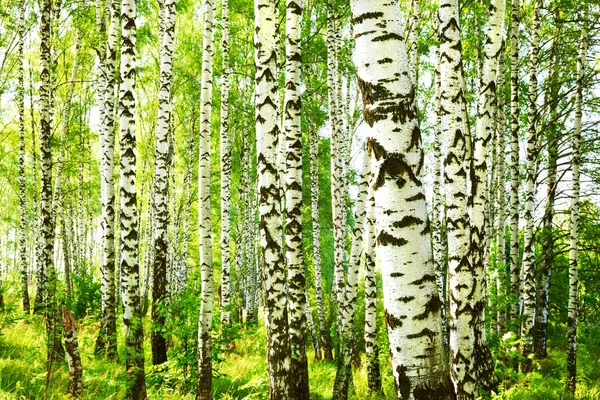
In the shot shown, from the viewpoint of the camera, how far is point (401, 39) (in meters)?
2.26

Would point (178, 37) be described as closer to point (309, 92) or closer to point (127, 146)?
point (309, 92)

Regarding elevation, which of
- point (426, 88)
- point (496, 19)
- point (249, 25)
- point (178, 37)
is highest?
point (178, 37)

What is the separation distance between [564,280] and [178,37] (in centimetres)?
1853

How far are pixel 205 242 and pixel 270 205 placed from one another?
1848mm

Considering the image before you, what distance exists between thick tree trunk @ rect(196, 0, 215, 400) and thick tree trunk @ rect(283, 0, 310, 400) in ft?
4.06

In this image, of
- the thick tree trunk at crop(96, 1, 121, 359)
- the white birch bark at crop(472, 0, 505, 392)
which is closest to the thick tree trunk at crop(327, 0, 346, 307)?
the white birch bark at crop(472, 0, 505, 392)

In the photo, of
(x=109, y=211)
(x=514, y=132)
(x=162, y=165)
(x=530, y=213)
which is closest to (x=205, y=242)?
(x=162, y=165)

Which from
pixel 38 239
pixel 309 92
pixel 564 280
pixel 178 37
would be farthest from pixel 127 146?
pixel 564 280

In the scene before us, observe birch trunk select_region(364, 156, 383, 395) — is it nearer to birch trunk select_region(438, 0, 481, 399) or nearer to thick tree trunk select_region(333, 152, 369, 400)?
thick tree trunk select_region(333, 152, 369, 400)

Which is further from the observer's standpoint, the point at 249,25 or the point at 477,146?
the point at 249,25

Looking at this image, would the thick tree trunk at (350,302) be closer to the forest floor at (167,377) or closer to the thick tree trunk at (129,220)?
the forest floor at (167,377)

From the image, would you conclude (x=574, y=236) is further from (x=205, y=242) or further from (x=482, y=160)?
(x=205, y=242)

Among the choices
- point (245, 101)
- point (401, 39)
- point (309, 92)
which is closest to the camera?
point (401, 39)

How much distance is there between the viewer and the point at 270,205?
5.04 meters
